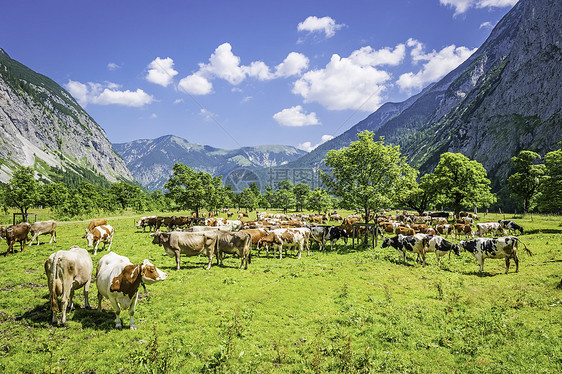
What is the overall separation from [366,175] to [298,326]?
70.8 feet

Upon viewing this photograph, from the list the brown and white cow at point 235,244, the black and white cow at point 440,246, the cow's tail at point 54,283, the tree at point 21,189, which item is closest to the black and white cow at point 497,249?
the black and white cow at point 440,246

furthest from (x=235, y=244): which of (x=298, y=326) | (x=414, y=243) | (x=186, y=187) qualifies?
(x=186, y=187)

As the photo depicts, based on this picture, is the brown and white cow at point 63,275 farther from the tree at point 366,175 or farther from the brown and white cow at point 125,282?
the tree at point 366,175

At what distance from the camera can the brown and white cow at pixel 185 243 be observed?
17766 millimetres

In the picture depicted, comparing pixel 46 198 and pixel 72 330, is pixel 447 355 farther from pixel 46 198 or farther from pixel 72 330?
pixel 46 198

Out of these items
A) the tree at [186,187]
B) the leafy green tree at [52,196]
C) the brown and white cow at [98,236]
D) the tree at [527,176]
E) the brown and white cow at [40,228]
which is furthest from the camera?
the leafy green tree at [52,196]

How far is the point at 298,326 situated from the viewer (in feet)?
32.7

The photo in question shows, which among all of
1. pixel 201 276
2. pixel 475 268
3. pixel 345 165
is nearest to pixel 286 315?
pixel 201 276

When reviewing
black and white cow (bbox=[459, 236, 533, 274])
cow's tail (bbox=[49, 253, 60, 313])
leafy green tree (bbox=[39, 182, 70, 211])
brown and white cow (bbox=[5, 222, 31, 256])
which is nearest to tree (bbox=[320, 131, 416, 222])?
black and white cow (bbox=[459, 236, 533, 274])

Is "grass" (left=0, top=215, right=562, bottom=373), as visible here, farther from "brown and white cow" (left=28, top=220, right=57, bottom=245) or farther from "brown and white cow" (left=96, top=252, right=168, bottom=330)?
"brown and white cow" (left=28, top=220, right=57, bottom=245)

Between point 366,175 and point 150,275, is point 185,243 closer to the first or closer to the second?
point 150,275

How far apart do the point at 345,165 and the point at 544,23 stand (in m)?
207

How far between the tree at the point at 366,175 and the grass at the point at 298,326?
37.9 ft

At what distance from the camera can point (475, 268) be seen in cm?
1859
